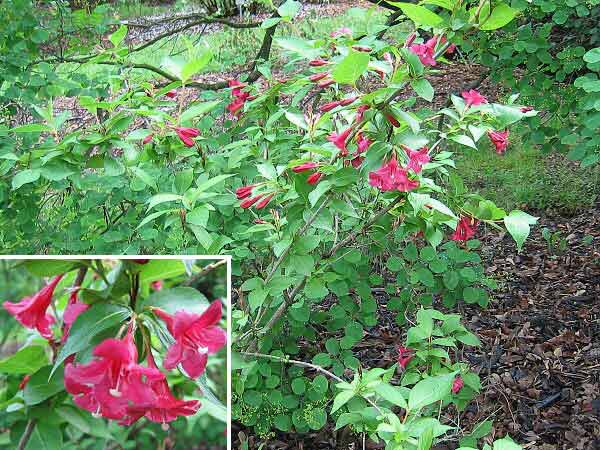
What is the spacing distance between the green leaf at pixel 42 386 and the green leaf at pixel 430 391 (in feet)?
2.46

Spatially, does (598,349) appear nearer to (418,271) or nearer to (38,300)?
(418,271)

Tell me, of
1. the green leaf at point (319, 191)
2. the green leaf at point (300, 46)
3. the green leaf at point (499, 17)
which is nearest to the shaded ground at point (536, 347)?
the green leaf at point (319, 191)

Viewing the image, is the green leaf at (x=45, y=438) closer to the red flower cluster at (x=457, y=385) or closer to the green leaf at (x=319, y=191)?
the green leaf at (x=319, y=191)

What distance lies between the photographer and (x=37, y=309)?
3.39 feet

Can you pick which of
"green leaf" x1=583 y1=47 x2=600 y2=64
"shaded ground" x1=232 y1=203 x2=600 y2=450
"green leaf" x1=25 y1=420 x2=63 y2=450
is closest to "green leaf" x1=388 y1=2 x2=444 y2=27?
"green leaf" x1=583 y1=47 x2=600 y2=64

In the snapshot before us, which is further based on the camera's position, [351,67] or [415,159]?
[415,159]

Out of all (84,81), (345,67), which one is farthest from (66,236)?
(345,67)

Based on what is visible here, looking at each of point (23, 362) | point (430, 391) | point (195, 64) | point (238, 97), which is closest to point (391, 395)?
point (430, 391)

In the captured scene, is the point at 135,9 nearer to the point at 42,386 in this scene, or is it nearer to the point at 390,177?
the point at 390,177

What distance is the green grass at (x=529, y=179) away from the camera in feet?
14.9

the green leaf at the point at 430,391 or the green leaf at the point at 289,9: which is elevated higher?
the green leaf at the point at 289,9

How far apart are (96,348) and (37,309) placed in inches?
6.2

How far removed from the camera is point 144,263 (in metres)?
0.99

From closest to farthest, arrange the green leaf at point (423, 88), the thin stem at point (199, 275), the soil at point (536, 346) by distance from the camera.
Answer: the thin stem at point (199, 275)
the green leaf at point (423, 88)
the soil at point (536, 346)
